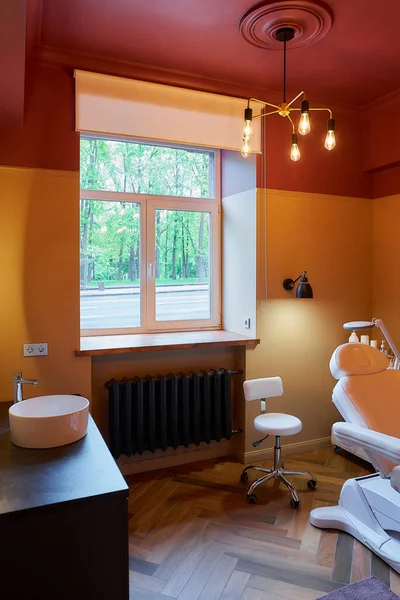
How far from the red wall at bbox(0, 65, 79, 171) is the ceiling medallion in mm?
1216

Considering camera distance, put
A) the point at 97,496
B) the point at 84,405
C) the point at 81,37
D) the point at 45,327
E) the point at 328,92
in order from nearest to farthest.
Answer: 1. the point at 97,496
2. the point at 84,405
3. the point at 81,37
4. the point at 45,327
5. the point at 328,92

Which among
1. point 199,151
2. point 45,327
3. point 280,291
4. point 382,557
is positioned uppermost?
point 199,151

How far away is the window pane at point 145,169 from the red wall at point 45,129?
0.50m

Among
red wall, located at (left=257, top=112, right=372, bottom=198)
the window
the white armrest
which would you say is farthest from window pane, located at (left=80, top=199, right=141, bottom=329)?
the white armrest

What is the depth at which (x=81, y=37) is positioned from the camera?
265 centimetres

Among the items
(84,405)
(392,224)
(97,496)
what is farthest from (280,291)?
(97,496)

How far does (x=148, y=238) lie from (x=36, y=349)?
1.29 m

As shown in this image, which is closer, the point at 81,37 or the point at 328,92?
the point at 81,37

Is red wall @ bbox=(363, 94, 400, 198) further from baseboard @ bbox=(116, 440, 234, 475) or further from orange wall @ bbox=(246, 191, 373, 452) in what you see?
baseboard @ bbox=(116, 440, 234, 475)

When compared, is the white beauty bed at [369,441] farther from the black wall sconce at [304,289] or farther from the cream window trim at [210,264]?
the cream window trim at [210,264]

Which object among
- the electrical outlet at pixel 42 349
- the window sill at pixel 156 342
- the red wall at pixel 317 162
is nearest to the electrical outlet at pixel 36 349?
the electrical outlet at pixel 42 349

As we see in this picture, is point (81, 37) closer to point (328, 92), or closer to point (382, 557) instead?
point (328, 92)

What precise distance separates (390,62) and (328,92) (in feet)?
1.87

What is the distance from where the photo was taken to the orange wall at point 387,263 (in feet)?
12.1
